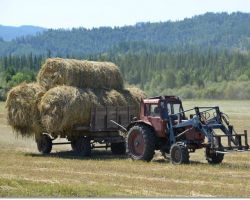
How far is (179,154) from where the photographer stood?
63.8 ft

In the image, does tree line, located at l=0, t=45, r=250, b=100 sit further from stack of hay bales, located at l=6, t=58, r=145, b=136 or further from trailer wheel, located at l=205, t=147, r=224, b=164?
trailer wheel, located at l=205, t=147, r=224, b=164

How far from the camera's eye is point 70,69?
2362 cm

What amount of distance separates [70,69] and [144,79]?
168 m

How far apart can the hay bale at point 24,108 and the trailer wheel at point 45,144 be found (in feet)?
2.54

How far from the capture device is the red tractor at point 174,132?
19266mm

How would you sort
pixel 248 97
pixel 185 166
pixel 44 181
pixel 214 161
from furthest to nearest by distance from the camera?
pixel 248 97
pixel 214 161
pixel 185 166
pixel 44 181

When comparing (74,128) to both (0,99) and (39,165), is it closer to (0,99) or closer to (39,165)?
(39,165)

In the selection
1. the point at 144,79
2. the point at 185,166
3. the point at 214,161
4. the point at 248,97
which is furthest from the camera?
the point at 144,79

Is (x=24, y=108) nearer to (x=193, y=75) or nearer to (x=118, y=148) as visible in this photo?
(x=118, y=148)

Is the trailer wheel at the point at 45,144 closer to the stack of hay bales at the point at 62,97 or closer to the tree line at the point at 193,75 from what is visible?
the stack of hay bales at the point at 62,97

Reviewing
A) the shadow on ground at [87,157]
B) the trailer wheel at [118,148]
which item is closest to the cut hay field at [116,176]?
the shadow on ground at [87,157]

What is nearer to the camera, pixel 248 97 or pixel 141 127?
pixel 141 127

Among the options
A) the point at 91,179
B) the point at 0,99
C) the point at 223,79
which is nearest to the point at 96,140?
the point at 91,179

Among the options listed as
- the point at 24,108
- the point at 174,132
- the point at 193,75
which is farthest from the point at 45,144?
the point at 193,75
